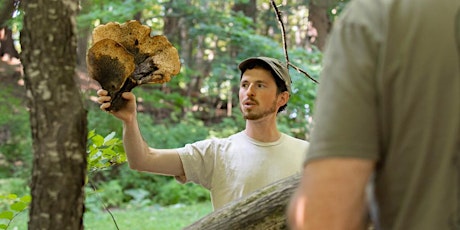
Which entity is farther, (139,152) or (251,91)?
(251,91)

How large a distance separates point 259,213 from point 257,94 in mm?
1024

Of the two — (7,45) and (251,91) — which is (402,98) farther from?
(7,45)

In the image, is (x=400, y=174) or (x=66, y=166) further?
(x=66, y=166)

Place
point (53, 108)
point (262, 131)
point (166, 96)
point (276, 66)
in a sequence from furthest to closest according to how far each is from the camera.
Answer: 1. point (166, 96)
2. point (276, 66)
3. point (262, 131)
4. point (53, 108)

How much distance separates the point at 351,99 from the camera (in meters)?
1.18

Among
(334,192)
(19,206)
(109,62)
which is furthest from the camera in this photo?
(19,206)

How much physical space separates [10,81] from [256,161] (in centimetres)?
1109

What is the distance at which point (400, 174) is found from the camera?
122cm

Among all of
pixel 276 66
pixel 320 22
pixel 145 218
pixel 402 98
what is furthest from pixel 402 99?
pixel 320 22

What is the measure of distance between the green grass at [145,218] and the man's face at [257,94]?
5.99 meters

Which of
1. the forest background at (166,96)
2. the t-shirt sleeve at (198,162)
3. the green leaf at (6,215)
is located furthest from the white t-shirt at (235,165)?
the forest background at (166,96)

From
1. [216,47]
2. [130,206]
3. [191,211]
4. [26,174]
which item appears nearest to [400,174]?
[191,211]

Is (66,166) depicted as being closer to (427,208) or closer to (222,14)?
(427,208)

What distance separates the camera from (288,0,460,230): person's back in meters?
1.17
